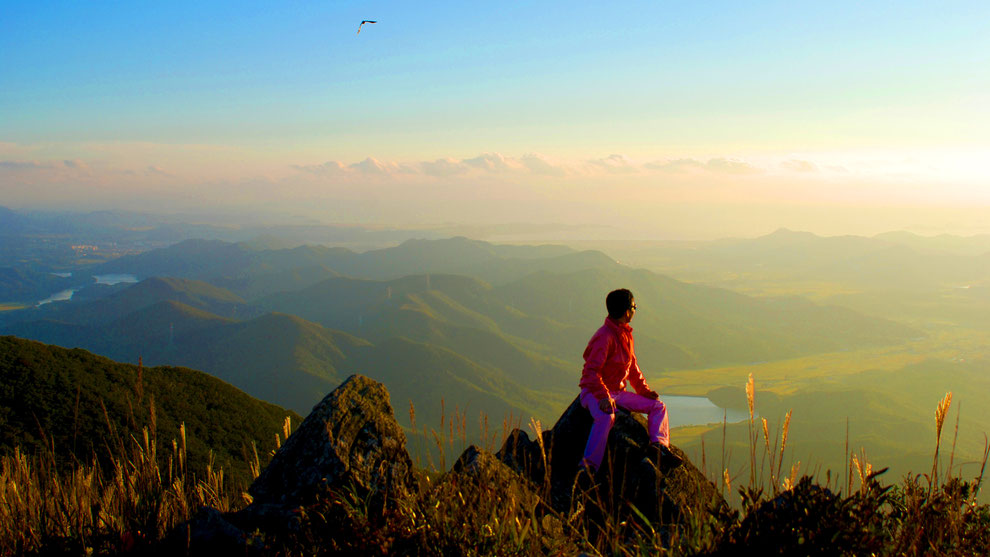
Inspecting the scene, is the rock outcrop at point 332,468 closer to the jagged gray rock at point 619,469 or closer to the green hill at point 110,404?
the jagged gray rock at point 619,469

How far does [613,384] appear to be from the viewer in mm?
7957

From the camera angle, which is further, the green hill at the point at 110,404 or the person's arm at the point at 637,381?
the green hill at the point at 110,404

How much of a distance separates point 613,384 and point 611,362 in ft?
1.05

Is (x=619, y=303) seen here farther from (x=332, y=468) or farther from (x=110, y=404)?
(x=110, y=404)

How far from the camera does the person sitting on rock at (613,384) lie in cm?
711

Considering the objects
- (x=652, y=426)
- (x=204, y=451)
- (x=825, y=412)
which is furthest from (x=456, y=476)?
(x=825, y=412)

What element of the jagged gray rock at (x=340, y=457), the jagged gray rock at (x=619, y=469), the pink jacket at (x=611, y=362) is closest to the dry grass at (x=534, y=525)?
the jagged gray rock at (x=340, y=457)

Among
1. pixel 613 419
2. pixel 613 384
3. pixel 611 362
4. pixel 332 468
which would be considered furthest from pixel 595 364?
pixel 332 468

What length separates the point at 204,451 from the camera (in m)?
31.9

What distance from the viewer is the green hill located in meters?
28.1

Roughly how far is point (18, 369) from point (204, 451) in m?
11.4

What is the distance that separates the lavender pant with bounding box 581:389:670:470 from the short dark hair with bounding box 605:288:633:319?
1.07 meters

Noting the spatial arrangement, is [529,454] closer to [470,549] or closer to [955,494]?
[470,549]

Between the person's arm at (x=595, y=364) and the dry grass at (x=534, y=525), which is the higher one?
the person's arm at (x=595, y=364)
